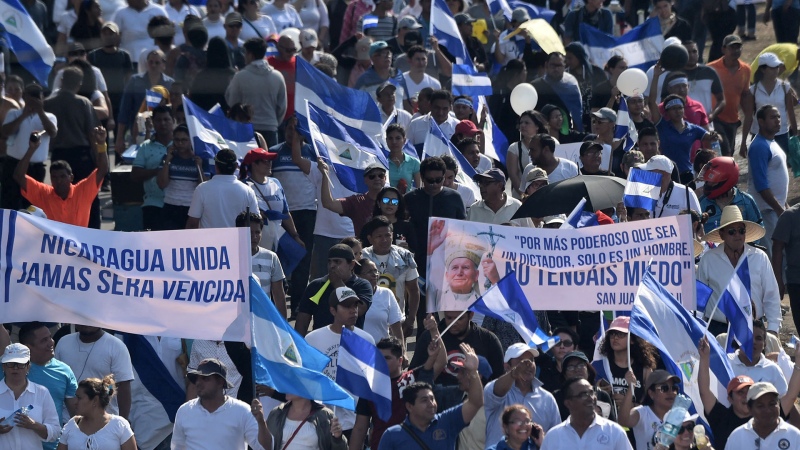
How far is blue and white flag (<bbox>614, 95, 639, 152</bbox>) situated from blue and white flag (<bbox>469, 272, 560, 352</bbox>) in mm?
5779

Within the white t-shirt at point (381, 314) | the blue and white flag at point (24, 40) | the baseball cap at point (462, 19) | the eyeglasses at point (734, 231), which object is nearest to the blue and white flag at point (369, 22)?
the baseball cap at point (462, 19)

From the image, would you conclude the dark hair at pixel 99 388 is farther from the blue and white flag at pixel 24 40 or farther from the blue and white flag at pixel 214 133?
the blue and white flag at pixel 24 40

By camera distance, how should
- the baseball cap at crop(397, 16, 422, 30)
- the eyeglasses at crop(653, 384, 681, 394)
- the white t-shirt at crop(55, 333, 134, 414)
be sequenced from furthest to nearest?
the baseball cap at crop(397, 16, 422, 30), the white t-shirt at crop(55, 333, 134, 414), the eyeglasses at crop(653, 384, 681, 394)

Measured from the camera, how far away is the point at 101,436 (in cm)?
1135

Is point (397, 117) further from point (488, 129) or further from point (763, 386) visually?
point (763, 386)

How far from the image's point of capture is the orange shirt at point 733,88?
1998 cm

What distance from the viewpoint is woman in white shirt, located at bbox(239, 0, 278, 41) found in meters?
21.1

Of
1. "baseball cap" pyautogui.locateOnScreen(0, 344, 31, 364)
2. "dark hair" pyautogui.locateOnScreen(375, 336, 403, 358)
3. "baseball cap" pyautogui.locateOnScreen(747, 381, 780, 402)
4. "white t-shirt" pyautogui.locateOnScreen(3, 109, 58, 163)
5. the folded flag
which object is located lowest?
"baseball cap" pyautogui.locateOnScreen(747, 381, 780, 402)

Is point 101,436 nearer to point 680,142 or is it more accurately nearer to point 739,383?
point 739,383

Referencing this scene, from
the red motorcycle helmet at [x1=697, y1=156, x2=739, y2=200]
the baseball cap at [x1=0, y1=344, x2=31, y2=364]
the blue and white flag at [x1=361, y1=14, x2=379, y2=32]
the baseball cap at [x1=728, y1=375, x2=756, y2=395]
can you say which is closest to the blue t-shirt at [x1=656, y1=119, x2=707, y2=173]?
the red motorcycle helmet at [x1=697, y1=156, x2=739, y2=200]

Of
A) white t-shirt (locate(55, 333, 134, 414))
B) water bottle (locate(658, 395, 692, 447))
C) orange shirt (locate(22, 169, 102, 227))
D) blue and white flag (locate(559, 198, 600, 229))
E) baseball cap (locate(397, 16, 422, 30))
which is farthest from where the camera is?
baseball cap (locate(397, 16, 422, 30))

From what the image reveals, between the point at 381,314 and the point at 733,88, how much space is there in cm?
829

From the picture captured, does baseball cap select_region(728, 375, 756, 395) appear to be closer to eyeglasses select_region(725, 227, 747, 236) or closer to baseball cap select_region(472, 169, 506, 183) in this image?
eyeglasses select_region(725, 227, 747, 236)

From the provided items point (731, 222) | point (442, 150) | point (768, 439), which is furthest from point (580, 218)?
point (768, 439)
